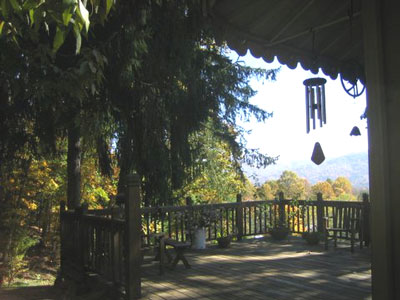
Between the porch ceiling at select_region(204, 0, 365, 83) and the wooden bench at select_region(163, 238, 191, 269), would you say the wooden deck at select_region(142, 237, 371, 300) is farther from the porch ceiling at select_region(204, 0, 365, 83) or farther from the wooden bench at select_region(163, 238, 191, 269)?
the porch ceiling at select_region(204, 0, 365, 83)

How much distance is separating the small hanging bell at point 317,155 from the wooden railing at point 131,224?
6.94 feet

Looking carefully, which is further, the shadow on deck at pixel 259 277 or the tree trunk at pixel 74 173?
the tree trunk at pixel 74 173

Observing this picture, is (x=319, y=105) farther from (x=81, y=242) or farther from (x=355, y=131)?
(x=81, y=242)

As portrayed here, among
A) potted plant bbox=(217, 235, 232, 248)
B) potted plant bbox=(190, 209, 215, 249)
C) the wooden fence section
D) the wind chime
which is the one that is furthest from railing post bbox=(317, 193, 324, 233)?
the wind chime

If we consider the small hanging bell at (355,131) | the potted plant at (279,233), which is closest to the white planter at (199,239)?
the potted plant at (279,233)

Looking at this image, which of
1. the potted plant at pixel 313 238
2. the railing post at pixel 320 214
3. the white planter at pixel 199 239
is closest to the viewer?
the white planter at pixel 199 239

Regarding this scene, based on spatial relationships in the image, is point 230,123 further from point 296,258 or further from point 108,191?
point 296,258

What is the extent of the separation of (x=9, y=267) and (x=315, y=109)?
8.39m

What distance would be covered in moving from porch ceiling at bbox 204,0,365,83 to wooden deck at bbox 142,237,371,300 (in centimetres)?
268

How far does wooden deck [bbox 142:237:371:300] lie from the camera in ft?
Answer: 15.5

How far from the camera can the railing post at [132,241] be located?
181 inches

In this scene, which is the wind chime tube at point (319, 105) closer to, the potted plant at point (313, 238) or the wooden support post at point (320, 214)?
the potted plant at point (313, 238)

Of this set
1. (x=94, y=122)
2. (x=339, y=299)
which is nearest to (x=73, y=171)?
(x=94, y=122)

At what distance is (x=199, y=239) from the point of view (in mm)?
7902
